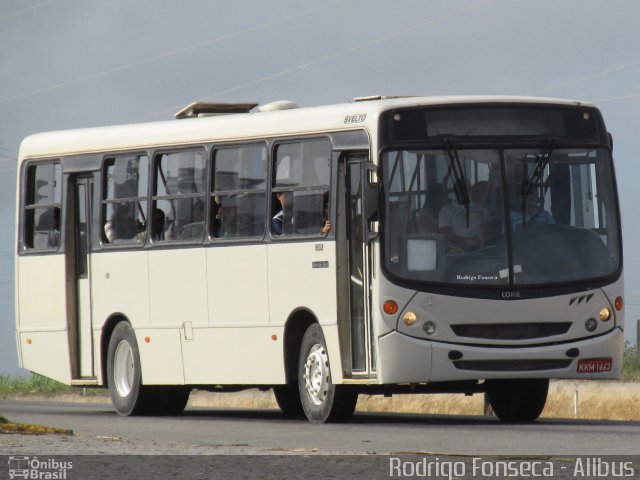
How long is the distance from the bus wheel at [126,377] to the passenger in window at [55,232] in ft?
4.71

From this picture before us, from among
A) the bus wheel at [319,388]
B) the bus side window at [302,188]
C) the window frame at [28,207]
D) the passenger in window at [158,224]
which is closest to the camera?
the bus wheel at [319,388]

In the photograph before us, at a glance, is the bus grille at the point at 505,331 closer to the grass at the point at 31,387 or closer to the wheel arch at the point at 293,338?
the wheel arch at the point at 293,338

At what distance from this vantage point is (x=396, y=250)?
61.1 ft

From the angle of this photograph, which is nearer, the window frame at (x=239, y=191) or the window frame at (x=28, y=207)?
the window frame at (x=239, y=191)

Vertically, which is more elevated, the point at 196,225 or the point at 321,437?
the point at 196,225

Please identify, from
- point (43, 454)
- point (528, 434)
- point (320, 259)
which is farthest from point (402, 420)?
point (43, 454)

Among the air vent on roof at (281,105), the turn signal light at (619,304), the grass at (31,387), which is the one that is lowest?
the grass at (31,387)

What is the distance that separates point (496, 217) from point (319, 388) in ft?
8.26

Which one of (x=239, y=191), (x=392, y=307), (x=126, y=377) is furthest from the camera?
(x=126, y=377)

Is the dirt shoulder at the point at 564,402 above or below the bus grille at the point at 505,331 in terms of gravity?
below

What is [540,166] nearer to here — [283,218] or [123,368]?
[283,218]

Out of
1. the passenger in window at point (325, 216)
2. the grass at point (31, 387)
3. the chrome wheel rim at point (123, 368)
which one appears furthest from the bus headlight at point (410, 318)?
the grass at point (31, 387)

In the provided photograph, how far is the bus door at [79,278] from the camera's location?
75.8ft

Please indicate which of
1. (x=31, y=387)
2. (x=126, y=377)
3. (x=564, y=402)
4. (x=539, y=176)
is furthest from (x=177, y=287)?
(x=31, y=387)
